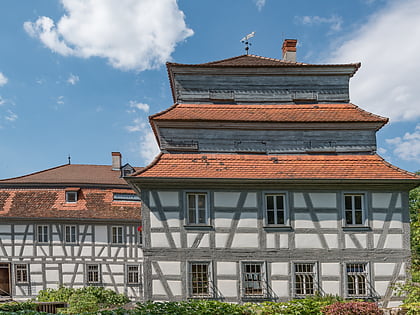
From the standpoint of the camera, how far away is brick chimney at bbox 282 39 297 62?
20344 millimetres

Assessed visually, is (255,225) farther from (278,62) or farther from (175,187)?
(278,62)

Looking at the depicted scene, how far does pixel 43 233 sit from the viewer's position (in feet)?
81.3

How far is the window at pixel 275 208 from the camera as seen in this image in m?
15.0

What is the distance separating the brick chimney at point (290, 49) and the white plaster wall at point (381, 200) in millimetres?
8724

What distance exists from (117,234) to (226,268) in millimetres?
12770

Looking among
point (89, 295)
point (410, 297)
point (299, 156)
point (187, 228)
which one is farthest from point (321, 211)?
point (89, 295)

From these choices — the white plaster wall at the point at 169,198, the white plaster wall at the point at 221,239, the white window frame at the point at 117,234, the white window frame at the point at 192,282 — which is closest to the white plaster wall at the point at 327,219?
the white plaster wall at the point at 221,239

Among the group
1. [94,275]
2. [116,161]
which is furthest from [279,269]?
[116,161]

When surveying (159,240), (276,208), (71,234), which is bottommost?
(71,234)

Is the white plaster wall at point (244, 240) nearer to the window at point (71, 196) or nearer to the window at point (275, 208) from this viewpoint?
the window at point (275, 208)

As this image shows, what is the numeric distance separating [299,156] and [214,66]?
5.64m

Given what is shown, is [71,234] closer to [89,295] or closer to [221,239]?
[89,295]

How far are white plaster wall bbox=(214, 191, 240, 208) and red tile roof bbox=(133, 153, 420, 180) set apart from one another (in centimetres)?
69

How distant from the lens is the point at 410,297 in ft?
44.0
